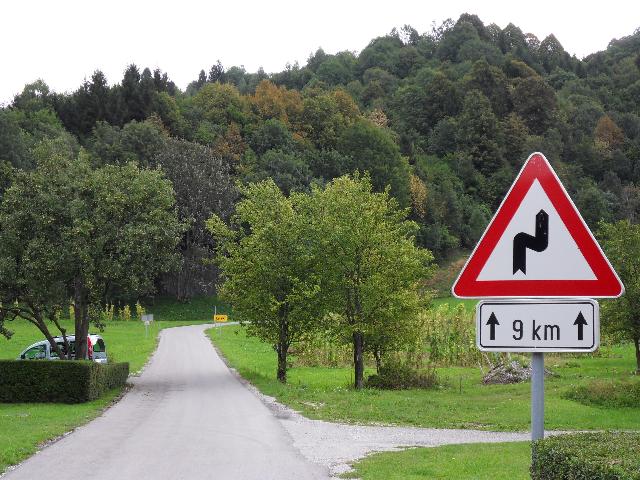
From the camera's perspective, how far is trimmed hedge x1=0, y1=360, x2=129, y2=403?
958 inches

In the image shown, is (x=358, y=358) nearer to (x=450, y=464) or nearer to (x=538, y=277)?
(x=450, y=464)

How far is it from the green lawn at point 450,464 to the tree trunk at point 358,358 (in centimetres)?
1494

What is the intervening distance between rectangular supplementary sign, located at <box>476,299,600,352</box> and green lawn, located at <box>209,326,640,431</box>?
15324 mm

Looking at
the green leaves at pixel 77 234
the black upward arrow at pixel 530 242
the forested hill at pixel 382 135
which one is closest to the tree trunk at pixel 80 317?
the green leaves at pixel 77 234

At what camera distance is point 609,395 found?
23.0 metres

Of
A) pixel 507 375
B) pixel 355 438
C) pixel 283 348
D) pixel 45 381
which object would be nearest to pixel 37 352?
pixel 45 381

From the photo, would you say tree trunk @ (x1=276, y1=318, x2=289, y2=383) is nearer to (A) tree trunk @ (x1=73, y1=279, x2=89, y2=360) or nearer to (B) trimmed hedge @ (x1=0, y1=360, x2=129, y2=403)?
(A) tree trunk @ (x1=73, y1=279, x2=89, y2=360)

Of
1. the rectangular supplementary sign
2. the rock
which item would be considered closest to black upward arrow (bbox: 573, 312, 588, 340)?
the rectangular supplementary sign

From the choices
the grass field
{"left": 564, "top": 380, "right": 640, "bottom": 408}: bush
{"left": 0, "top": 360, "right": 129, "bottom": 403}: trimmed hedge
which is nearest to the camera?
the grass field

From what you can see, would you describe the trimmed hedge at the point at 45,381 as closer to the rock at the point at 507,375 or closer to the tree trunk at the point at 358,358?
the tree trunk at the point at 358,358

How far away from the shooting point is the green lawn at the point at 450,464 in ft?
38.8

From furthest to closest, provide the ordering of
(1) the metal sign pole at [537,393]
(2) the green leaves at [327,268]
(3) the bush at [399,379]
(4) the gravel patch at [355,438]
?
(2) the green leaves at [327,268], (3) the bush at [399,379], (4) the gravel patch at [355,438], (1) the metal sign pole at [537,393]

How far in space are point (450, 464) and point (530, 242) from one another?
8.84m

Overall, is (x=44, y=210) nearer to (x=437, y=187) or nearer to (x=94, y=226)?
(x=94, y=226)
